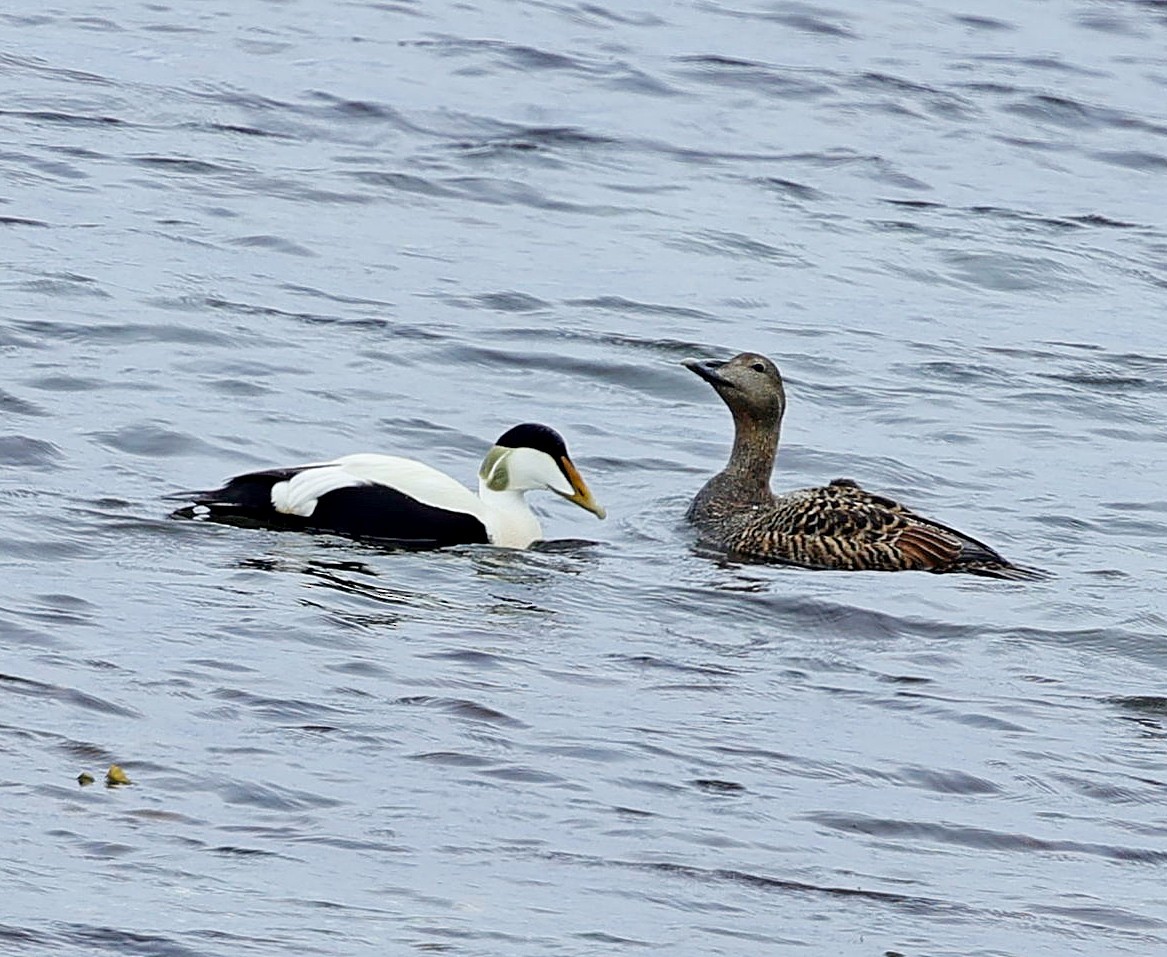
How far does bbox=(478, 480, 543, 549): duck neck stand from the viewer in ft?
35.6

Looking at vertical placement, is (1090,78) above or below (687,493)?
above

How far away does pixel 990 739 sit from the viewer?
803 centimetres

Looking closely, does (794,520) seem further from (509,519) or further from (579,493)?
(509,519)

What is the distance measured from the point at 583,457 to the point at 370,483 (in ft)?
7.41

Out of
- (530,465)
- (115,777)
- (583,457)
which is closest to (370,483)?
(530,465)

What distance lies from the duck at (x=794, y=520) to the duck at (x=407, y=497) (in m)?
0.73

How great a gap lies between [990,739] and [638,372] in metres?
6.56

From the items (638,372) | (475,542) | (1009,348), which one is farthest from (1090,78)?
(475,542)

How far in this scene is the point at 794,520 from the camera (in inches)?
443

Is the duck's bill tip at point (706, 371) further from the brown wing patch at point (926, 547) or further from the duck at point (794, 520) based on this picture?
the brown wing patch at point (926, 547)

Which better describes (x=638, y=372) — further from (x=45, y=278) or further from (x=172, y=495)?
(x=172, y=495)

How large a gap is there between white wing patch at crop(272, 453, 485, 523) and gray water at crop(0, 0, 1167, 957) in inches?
8.7

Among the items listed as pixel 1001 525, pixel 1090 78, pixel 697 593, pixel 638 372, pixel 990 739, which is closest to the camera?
pixel 990 739

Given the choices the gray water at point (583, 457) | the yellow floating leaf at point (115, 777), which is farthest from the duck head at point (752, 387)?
the yellow floating leaf at point (115, 777)
